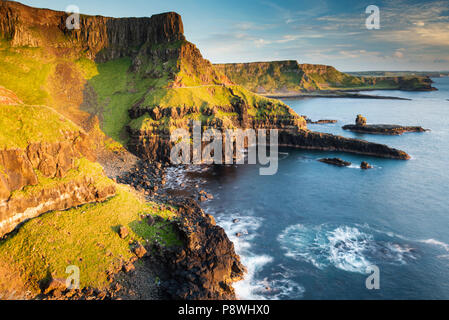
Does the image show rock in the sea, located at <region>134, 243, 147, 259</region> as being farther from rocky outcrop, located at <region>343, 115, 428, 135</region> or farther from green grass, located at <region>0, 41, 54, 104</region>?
→ rocky outcrop, located at <region>343, 115, 428, 135</region>

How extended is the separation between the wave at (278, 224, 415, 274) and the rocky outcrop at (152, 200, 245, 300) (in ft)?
43.7

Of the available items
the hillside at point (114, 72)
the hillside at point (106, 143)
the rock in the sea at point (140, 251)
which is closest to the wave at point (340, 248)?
the hillside at point (106, 143)

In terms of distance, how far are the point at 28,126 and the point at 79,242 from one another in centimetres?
2014

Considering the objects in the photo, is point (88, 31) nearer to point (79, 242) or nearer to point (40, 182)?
point (40, 182)

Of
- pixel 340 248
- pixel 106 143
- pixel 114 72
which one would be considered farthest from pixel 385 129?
pixel 114 72

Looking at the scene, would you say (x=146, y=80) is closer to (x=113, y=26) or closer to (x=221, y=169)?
(x=113, y=26)

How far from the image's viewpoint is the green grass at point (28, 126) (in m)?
39.6

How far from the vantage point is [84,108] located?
Answer: 107 m

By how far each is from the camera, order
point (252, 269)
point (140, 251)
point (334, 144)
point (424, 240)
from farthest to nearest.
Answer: point (334, 144), point (424, 240), point (252, 269), point (140, 251)

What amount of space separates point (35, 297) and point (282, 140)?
386 ft

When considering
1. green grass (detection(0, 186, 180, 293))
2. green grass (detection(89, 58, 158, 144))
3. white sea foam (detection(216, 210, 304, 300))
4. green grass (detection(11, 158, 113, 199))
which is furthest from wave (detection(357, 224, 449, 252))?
green grass (detection(89, 58, 158, 144))

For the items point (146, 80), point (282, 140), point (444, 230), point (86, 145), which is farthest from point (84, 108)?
point (444, 230)

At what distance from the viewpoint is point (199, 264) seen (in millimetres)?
40188

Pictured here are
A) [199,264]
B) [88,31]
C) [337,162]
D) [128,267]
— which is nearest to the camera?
[128,267]
